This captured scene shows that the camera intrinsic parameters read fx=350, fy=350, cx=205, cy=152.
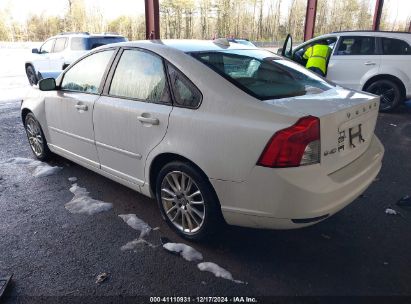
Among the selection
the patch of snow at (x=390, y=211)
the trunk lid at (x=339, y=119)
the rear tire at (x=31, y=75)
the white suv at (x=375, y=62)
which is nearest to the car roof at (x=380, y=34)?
the white suv at (x=375, y=62)

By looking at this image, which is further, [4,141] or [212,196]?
[4,141]

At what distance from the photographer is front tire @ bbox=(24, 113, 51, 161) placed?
4.39 m

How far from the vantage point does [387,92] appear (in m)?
7.39

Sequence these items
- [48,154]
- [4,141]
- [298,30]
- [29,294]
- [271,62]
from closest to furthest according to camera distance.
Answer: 1. [29,294]
2. [271,62]
3. [48,154]
4. [4,141]
5. [298,30]

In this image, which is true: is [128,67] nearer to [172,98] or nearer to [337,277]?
[172,98]

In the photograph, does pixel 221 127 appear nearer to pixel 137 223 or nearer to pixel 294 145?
pixel 294 145

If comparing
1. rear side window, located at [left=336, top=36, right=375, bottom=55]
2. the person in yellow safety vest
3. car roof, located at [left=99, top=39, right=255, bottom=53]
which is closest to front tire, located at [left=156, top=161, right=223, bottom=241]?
car roof, located at [left=99, top=39, right=255, bottom=53]

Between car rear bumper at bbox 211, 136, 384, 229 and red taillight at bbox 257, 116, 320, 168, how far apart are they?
50 millimetres

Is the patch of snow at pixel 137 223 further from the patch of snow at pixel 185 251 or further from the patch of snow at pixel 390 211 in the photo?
the patch of snow at pixel 390 211

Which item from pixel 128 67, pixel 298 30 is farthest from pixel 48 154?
pixel 298 30

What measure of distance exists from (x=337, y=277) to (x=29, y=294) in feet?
6.73

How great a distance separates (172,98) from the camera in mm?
2654

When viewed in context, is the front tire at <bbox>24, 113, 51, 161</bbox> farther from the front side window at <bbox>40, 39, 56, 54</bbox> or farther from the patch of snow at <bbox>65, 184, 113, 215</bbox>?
the front side window at <bbox>40, 39, 56, 54</bbox>

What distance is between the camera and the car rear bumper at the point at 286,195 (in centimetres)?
216
